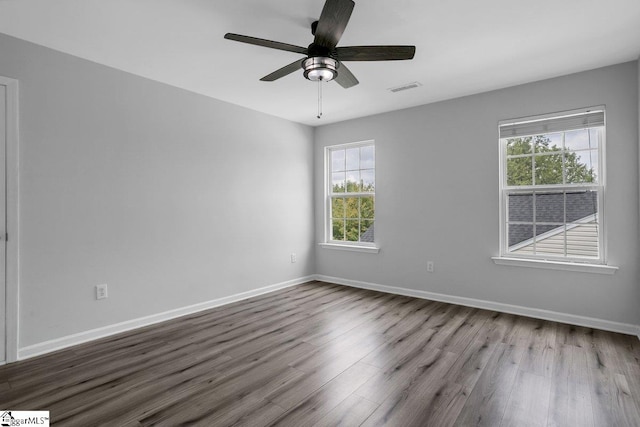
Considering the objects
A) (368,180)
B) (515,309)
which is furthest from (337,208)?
(515,309)

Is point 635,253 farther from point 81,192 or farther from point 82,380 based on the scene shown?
point 81,192

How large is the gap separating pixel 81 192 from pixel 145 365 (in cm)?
165

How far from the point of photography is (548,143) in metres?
3.58

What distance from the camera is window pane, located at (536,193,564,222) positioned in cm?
351

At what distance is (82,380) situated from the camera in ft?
7.64

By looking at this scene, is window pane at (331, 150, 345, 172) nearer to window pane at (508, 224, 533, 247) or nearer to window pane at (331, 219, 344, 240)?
window pane at (331, 219, 344, 240)

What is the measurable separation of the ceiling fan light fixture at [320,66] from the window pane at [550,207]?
2.74 meters

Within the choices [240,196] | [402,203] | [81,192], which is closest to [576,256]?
[402,203]

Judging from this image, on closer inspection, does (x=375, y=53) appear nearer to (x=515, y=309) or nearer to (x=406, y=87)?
(x=406, y=87)

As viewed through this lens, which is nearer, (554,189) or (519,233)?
(554,189)

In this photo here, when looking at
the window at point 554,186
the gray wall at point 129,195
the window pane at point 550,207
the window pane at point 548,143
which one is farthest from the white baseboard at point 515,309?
the window pane at point 548,143

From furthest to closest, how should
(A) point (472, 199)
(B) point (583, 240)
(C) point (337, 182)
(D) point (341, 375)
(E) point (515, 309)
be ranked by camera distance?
(C) point (337, 182), (A) point (472, 199), (E) point (515, 309), (B) point (583, 240), (D) point (341, 375)

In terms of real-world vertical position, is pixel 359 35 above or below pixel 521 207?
above

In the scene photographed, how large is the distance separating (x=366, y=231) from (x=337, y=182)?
951 millimetres
